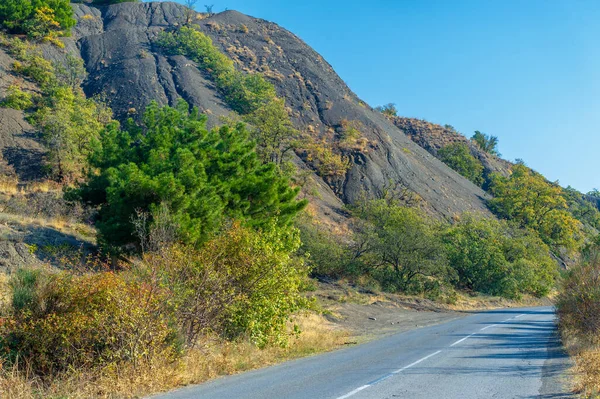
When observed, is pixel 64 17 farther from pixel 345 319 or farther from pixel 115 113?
pixel 345 319

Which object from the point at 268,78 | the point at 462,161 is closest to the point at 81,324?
the point at 268,78

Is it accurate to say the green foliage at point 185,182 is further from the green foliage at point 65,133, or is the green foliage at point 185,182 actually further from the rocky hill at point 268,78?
the rocky hill at point 268,78

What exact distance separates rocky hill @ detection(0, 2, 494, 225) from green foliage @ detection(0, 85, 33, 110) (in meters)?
1.22

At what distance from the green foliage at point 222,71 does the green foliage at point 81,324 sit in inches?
1909

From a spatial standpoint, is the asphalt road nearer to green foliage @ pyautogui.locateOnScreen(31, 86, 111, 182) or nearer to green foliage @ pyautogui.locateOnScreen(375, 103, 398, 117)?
green foliage @ pyautogui.locateOnScreen(31, 86, 111, 182)

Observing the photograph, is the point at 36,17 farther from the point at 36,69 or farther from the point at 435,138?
the point at 435,138

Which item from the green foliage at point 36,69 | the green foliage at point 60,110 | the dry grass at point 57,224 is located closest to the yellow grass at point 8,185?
the green foliage at point 60,110

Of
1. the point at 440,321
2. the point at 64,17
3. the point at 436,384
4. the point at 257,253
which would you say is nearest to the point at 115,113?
the point at 64,17

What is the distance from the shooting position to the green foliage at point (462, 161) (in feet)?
279

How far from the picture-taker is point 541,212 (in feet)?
234

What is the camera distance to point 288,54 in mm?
78562

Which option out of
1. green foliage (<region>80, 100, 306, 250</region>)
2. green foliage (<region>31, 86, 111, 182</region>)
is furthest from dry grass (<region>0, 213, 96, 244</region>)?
green foliage (<region>31, 86, 111, 182</region>)

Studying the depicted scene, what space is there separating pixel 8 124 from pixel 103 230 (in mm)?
25522

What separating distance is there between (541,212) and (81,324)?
240 ft
